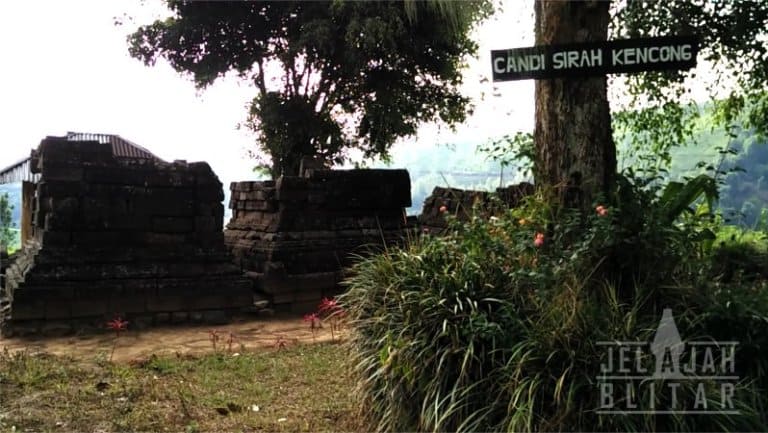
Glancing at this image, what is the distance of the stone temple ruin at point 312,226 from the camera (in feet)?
28.0

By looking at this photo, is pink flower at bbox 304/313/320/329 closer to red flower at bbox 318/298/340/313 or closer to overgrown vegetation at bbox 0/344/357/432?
red flower at bbox 318/298/340/313

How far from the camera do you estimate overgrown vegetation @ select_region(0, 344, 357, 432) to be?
12.3 feet

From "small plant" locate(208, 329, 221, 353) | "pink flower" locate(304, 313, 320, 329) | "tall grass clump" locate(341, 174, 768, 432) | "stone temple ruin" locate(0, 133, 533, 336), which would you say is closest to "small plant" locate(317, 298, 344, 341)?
"pink flower" locate(304, 313, 320, 329)

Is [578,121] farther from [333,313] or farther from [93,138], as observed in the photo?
[93,138]

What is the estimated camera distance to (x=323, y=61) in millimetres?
14906

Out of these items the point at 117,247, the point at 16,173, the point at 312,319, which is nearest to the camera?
the point at 312,319

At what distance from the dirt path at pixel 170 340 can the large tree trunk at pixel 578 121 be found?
3.71 m

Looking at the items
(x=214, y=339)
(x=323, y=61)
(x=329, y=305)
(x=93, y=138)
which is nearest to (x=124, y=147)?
(x=93, y=138)

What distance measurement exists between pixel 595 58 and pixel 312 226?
5.90 m

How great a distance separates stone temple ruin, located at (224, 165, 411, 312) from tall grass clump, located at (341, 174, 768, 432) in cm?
473

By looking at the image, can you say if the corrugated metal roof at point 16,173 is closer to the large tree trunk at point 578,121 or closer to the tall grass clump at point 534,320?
the tall grass clump at point 534,320

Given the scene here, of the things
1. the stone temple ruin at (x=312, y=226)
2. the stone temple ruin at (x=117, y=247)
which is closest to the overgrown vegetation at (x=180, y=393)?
the stone temple ruin at (x=117, y=247)

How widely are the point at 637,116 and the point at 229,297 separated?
23.1 feet

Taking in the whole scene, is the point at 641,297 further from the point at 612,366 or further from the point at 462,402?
the point at 462,402
